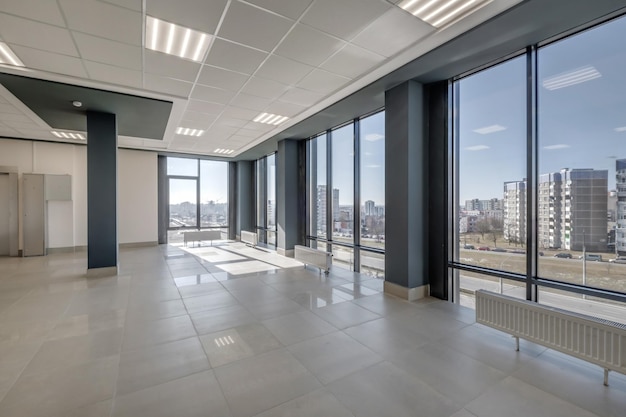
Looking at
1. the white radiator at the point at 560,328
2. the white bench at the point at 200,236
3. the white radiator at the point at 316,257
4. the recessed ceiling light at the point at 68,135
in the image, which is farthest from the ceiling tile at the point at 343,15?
the white bench at the point at 200,236

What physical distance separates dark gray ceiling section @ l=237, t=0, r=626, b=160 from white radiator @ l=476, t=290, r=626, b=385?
10.2 ft

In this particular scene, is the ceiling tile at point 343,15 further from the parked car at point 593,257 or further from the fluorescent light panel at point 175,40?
the parked car at point 593,257

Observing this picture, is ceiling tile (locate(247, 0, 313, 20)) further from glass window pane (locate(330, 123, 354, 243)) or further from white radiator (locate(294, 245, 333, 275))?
white radiator (locate(294, 245, 333, 275))

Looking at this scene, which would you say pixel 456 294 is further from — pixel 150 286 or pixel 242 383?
pixel 150 286

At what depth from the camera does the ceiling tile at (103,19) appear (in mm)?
2830

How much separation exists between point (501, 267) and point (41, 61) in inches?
288

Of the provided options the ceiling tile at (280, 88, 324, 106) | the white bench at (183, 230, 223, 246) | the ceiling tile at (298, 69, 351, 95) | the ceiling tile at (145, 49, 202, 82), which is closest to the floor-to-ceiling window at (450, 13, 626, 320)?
the ceiling tile at (298, 69, 351, 95)

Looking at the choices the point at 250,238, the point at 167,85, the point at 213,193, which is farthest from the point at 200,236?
the point at 167,85

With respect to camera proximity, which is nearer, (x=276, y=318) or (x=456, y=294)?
(x=276, y=318)

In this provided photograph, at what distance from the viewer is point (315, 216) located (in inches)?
330

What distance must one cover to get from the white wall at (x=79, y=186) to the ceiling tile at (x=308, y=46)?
8.82m

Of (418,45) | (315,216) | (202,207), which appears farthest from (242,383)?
(202,207)

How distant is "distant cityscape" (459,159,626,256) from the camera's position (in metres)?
3.01

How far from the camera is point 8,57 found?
3752 millimetres
